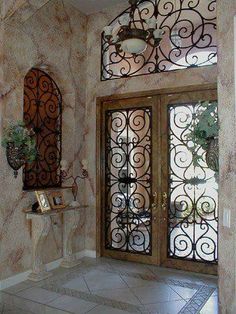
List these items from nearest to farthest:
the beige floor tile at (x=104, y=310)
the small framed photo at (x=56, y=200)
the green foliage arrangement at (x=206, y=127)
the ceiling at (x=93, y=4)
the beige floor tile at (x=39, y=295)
→ the green foliage arrangement at (x=206, y=127)
the beige floor tile at (x=104, y=310)
the beige floor tile at (x=39, y=295)
the small framed photo at (x=56, y=200)
the ceiling at (x=93, y=4)

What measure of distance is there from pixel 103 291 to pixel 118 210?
4.45 feet

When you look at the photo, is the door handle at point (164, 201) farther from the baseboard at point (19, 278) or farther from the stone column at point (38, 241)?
the baseboard at point (19, 278)

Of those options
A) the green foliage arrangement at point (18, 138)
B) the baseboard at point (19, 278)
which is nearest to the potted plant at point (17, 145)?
the green foliage arrangement at point (18, 138)

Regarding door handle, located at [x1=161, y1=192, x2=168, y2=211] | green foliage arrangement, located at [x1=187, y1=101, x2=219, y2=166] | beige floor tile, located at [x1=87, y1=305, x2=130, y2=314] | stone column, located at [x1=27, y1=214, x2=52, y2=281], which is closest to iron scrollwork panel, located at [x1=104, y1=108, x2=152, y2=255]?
door handle, located at [x1=161, y1=192, x2=168, y2=211]

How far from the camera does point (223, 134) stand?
2318mm

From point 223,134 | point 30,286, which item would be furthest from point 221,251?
point 30,286

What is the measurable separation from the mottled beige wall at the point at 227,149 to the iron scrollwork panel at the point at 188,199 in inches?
65.1

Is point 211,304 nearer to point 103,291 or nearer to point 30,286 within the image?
point 103,291

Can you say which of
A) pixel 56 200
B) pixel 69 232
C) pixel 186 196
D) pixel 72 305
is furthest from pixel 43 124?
pixel 72 305

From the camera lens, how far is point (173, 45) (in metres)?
4.28

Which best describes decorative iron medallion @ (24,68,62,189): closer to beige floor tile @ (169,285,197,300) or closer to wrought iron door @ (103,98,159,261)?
wrought iron door @ (103,98,159,261)

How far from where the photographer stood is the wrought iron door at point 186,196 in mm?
4023

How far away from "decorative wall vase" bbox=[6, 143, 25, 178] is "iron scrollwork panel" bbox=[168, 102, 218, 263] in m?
1.97

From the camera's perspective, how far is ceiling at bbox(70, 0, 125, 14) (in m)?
4.58
